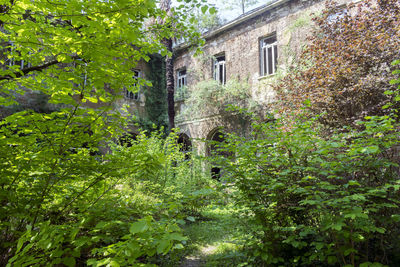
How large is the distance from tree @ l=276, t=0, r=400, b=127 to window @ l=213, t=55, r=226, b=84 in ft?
20.5

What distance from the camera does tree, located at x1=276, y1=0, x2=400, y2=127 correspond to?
6.27 metres

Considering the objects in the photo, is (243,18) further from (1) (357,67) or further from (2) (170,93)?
(1) (357,67)

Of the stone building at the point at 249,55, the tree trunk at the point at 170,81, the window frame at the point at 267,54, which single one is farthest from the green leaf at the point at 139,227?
the window frame at the point at 267,54

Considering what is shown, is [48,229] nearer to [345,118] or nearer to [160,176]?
[160,176]

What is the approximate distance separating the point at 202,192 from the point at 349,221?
1.63 m

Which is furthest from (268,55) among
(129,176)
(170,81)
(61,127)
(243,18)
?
(61,127)

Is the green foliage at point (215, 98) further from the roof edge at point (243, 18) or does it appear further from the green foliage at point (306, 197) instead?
the green foliage at point (306, 197)

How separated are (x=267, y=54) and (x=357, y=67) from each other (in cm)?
543

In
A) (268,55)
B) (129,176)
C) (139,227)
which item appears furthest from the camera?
(268,55)

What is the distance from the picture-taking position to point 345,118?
262 inches

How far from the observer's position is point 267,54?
11570 millimetres

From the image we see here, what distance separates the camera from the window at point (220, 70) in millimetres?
13102

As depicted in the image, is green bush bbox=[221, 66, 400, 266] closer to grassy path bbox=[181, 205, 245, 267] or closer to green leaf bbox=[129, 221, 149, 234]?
grassy path bbox=[181, 205, 245, 267]

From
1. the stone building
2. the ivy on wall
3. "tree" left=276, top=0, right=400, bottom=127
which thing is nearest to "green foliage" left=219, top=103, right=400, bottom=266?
"tree" left=276, top=0, right=400, bottom=127
